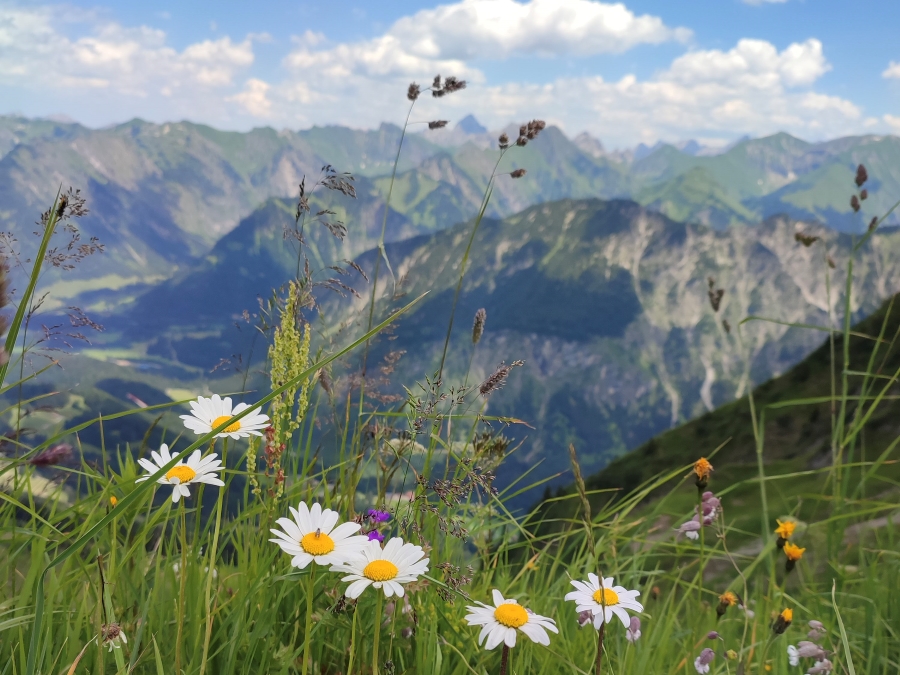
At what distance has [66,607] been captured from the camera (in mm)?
2334

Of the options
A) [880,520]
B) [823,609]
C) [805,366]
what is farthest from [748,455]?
[823,609]

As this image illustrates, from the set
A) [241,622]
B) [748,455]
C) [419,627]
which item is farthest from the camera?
[748,455]

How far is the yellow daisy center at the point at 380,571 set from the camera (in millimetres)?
1475

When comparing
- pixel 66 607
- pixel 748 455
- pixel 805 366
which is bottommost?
pixel 748 455

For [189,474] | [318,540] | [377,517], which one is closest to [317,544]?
[318,540]

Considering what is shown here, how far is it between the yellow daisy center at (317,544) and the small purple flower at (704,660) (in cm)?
151

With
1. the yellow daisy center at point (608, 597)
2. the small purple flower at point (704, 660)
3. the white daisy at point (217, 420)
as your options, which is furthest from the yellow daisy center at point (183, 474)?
the small purple flower at point (704, 660)

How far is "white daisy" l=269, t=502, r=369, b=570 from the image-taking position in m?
1.38

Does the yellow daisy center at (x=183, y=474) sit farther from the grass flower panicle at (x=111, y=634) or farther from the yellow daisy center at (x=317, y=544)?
the grass flower panicle at (x=111, y=634)

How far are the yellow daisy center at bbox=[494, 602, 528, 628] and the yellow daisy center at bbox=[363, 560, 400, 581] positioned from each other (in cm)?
30

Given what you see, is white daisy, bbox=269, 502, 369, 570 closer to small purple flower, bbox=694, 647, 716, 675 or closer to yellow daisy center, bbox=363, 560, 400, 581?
yellow daisy center, bbox=363, 560, 400, 581

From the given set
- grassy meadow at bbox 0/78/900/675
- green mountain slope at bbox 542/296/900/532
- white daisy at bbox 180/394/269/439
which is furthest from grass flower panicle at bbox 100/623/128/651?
green mountain slope at bbox 542/296/900/532

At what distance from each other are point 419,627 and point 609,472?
11067 centimetres

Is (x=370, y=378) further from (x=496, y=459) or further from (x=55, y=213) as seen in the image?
(x=55, y=213)
